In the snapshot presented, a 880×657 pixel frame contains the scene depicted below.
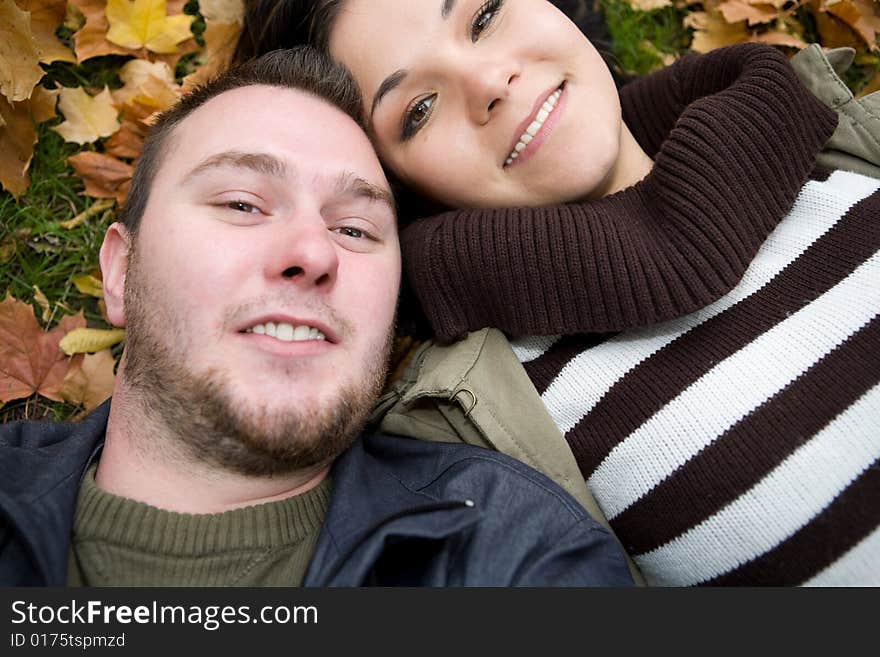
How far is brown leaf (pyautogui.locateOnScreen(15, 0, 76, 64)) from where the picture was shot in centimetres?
278

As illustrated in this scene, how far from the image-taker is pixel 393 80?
2.31 metres

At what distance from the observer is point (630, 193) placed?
7.57 ft

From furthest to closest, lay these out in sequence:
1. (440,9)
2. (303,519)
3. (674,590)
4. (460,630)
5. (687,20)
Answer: (687,20) → (440,9) → (303,519) → (674,590) → (460,630)

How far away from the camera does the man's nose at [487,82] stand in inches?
85.9

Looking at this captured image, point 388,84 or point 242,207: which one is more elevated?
point 388,84

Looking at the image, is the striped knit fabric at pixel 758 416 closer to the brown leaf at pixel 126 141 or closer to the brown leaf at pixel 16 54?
the brown leaf at pixel 126 141

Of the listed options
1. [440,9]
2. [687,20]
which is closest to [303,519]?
[440,9]

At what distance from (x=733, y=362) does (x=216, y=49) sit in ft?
7.94

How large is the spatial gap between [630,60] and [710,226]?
158cm

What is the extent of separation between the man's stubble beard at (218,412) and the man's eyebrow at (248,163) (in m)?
0.36

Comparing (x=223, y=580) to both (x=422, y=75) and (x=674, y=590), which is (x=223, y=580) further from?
(x=422, y=75)

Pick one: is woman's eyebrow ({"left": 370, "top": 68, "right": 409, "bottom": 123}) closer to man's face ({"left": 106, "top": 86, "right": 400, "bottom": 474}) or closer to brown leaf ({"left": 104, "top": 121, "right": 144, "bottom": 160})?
man's face ({"left": 106, "top": 86, "right": 400, "bottom": 474})

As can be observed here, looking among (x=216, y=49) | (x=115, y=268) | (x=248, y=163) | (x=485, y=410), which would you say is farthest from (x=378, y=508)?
(x=216, y=49)

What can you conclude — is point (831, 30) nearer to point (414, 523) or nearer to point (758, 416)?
point (758, 416)
